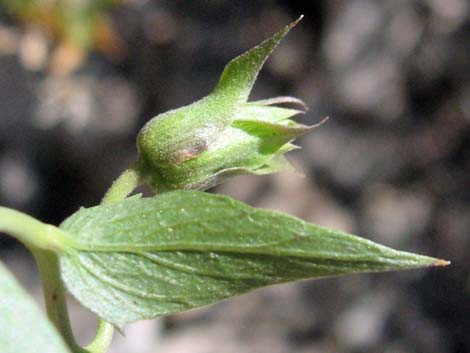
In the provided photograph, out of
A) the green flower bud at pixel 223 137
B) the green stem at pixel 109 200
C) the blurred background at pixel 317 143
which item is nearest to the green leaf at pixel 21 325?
the green stem at pixel 109 200

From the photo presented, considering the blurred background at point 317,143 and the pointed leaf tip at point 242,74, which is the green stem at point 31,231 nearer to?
the pointed leaf tip at point 242,74

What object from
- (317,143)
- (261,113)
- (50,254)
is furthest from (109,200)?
(317,143)

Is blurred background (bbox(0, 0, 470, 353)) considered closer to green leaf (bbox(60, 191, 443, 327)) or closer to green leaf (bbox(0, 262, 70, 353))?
green leaf (bbox(60, 191, 443, 327))

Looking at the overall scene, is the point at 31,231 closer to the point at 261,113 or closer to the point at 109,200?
the point at 109,200

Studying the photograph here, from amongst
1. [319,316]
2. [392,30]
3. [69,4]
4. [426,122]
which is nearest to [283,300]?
[319,316]

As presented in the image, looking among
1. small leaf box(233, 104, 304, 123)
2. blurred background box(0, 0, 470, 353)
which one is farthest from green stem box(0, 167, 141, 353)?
blurred background box(0, 0, 470, 353)

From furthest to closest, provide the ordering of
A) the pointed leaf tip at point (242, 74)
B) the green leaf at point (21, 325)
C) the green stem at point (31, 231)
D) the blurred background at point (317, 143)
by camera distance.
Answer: the blurred background at point (317, 143) → the pointed leaf tip at point (242, 74) → the green stem at point (31, 231) → the green leaf at point (21, 325)
